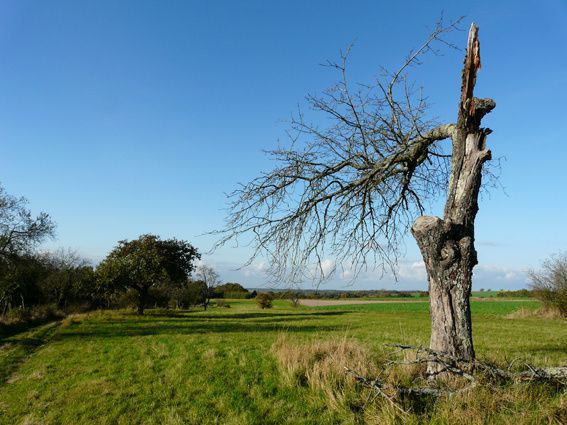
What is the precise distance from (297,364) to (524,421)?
4378 millimetres

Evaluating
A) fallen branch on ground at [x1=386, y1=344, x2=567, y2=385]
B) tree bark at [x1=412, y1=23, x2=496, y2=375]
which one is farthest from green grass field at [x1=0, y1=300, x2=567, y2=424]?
tree bark at [x1=412, y1=23, x2=496, y2=375]

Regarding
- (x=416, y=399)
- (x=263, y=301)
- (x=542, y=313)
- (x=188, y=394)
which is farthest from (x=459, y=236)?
(x=263, y=301)

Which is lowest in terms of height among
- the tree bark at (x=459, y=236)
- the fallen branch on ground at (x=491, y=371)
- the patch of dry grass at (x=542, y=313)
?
the patch of dry grass at (x=542, y=313)

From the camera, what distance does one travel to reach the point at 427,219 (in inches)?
272

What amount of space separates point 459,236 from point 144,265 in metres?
31.5

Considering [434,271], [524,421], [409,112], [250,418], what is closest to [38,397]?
→ [250,418]

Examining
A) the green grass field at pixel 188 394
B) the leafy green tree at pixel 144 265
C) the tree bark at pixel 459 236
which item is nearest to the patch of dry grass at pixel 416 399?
the green grass field at pixel 188 394

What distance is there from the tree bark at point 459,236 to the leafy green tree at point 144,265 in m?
30.4

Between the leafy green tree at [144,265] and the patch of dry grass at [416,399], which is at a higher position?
the leafy green tree at [144,265]

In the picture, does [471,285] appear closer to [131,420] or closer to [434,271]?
[434,271]

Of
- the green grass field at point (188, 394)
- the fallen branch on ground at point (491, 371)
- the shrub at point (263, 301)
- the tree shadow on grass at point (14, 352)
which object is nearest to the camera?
the green grass field at point (188, 394)

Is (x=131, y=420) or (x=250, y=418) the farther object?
(x=131, y=420)

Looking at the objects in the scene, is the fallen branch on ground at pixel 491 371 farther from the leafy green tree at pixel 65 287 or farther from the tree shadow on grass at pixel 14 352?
the leafy green tree at pixel 65 287

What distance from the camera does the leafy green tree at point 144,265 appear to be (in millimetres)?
33875
